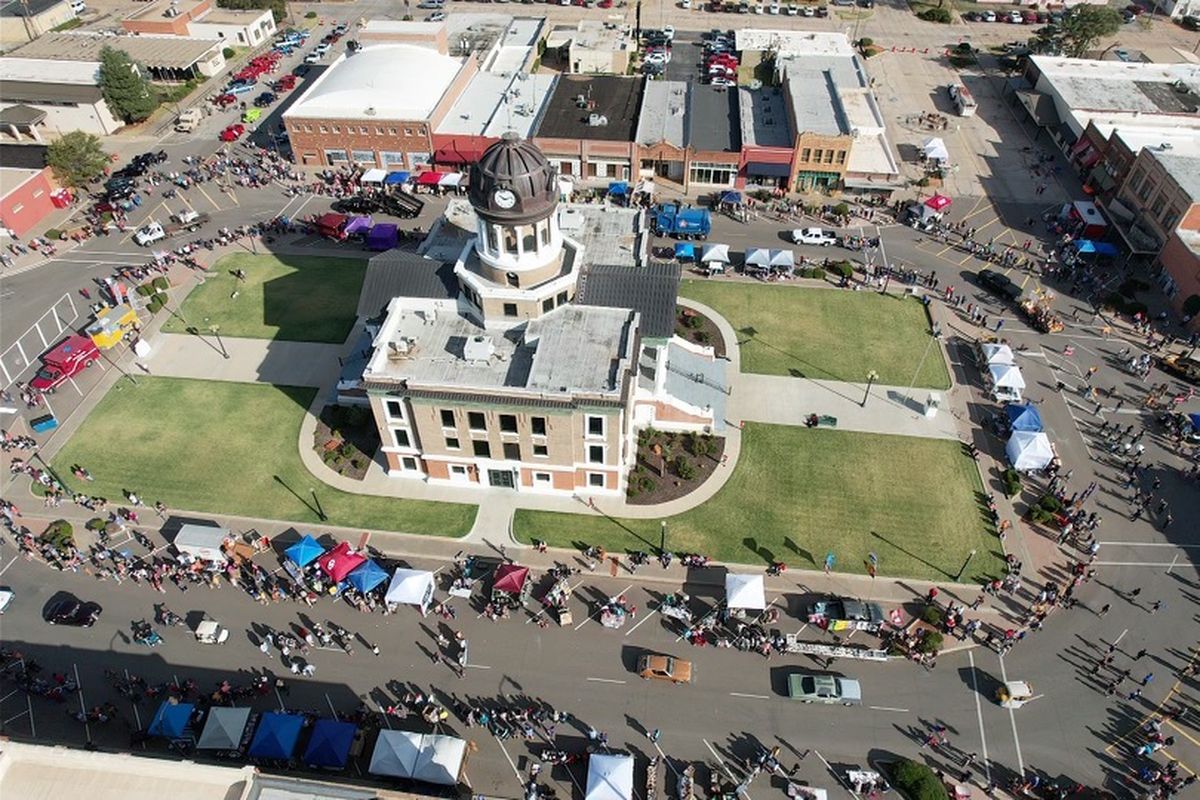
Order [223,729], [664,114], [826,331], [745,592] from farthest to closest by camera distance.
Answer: [664,114], [826,331], [745,592], [223,729]

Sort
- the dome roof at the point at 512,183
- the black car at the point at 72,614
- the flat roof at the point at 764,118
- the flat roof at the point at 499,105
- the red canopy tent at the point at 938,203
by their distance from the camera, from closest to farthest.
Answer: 1. the black car at the point at 72,614
2. the dome roof at the point at 512,183
3. the red canopy tent at the point at 938,203
4. the flat roof at the point at 764,118
5. the flat roof at the point at 499,105

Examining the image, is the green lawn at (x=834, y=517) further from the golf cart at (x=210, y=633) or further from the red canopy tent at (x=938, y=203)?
the red canopy tent at (x=938, y=203)

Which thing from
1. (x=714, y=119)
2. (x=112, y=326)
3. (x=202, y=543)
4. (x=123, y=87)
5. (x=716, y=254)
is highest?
(x=123, y=87)

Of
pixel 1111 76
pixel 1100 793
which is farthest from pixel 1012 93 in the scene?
pixel 1100 793

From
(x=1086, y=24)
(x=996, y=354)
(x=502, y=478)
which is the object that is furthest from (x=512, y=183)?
(x=1086, y=24)

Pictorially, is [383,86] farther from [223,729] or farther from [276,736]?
[276,736]

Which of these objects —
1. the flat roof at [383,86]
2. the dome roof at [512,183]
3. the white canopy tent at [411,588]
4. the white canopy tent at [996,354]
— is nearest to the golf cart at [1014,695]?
the white canopy tent at [996,354]

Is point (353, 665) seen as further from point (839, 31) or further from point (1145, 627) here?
point (839, 31)
